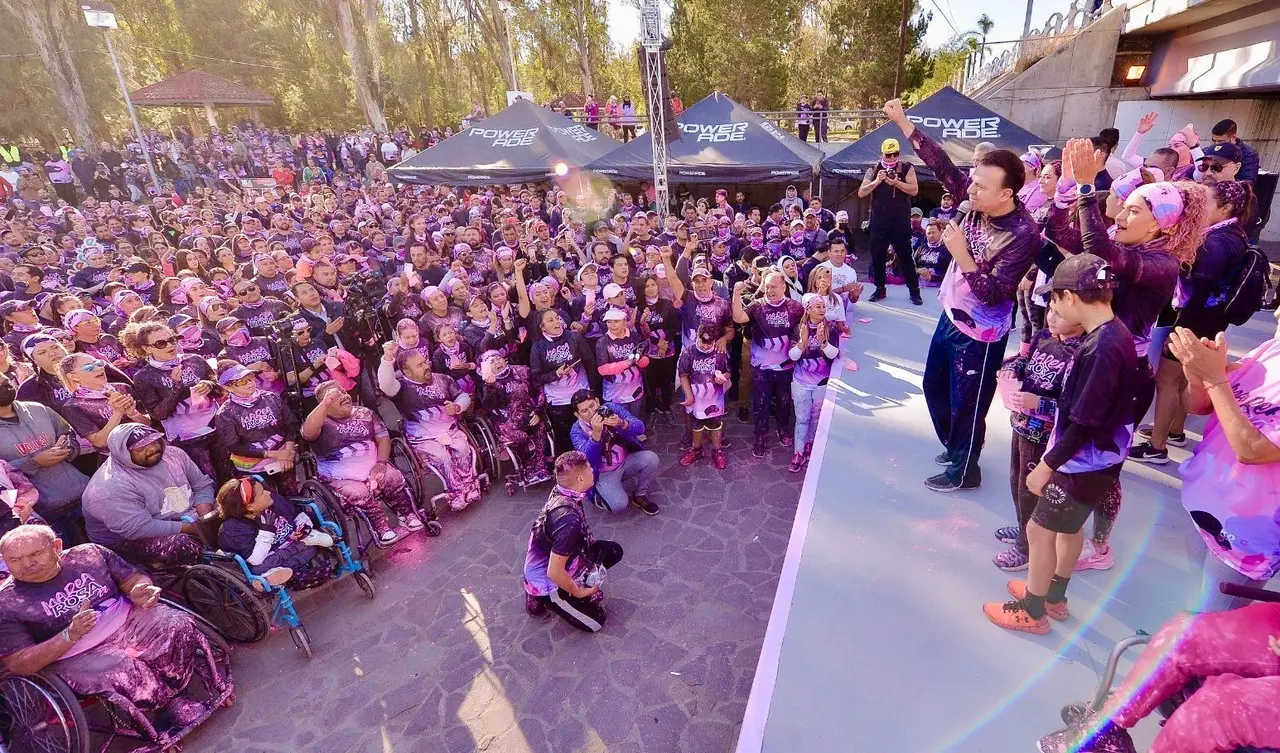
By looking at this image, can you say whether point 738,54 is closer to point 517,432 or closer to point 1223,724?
point 517,432

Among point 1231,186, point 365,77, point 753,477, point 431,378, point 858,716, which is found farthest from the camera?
point 365,77

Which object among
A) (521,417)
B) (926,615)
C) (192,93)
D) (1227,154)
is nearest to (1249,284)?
(1227,154)

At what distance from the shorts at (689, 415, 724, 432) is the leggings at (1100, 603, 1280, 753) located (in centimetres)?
392

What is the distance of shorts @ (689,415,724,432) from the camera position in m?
5.92

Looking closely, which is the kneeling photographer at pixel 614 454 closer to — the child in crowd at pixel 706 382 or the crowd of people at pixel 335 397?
the crowd of people at pixel 335 397

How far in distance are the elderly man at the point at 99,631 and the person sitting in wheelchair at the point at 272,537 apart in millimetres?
516

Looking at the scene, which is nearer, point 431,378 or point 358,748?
point 358,748

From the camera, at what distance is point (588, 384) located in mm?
5902

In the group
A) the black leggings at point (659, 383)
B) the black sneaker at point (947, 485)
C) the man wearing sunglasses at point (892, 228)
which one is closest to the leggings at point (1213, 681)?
the black sneaker at point (947, 485)

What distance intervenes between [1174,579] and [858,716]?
1883 mm

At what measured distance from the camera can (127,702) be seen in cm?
332

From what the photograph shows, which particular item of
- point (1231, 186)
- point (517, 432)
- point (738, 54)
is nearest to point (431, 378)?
point (517, 432)

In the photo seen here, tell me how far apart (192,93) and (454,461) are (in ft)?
93.5

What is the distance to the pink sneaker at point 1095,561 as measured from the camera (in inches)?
126
